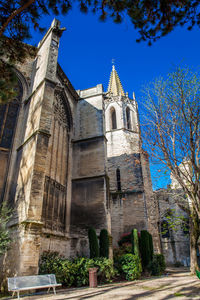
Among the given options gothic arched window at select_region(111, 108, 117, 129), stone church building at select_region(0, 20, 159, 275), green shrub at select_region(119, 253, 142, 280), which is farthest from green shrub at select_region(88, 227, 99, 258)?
gothic arched window at select_region(111, 108, 117, 129)

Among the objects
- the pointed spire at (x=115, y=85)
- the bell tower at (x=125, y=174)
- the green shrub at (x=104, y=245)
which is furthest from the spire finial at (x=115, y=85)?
the green shrub at (x=104, y=245)

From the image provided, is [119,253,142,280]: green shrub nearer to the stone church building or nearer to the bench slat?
the stone church building

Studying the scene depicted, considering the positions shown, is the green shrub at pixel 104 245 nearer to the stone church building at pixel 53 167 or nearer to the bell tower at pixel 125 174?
the stone church building at pixel 53 167

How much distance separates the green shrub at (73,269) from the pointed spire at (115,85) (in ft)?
69.0

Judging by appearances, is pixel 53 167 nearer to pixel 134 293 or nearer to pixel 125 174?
pixel 134 293

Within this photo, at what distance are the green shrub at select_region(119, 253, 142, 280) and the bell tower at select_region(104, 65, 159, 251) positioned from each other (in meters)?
5.43

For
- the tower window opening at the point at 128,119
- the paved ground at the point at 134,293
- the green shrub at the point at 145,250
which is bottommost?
the paved ground at the point at 134,293

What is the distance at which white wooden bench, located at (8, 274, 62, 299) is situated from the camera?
532 centimetres

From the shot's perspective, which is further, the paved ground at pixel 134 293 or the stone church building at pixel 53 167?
the stone church building at pixel 53 167

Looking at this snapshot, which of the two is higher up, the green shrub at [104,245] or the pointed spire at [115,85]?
the pointed spire at [115,85]

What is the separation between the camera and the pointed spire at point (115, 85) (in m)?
27.3

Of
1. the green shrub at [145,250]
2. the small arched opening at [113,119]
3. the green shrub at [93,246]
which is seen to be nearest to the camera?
the green shrub at [93,246]

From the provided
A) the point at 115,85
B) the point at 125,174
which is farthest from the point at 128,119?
the point at 125,174

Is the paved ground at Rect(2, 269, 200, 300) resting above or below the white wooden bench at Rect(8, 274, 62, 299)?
below
